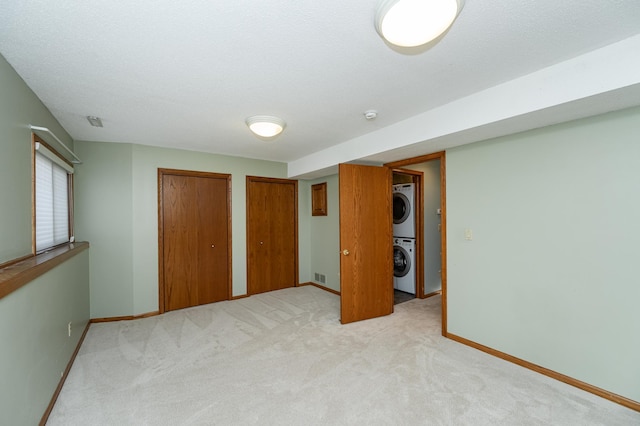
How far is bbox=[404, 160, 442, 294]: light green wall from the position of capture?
4.35 metres

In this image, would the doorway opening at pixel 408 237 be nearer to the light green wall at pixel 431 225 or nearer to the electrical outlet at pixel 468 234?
the light green wall at pixel 431 225

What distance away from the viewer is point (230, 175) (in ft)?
13.9

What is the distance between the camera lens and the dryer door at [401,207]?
448cm

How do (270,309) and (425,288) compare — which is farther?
(425,288)

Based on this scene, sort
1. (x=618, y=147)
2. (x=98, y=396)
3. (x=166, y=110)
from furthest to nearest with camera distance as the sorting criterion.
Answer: (x=166, y=110), (x=98, y=396), (x=618, y=147)

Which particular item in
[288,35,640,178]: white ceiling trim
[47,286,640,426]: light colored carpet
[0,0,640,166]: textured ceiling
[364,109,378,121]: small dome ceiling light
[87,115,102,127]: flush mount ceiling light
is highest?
[0,0,640,166]: textured ceiling

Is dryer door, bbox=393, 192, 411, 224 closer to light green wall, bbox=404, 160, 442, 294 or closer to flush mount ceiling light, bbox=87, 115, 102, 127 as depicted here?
light green wall, bbox=404, 160, 442, 294

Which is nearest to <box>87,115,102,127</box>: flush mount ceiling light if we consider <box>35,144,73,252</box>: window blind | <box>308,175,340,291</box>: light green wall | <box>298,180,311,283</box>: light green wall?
<box>35,144,73,252</box>: window blind

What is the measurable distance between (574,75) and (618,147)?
657mm

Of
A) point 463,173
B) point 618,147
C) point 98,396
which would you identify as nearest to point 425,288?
point 463,173

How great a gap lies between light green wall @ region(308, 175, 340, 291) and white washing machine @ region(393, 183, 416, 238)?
1042mm

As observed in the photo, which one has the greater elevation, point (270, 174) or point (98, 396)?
point (270, 174)

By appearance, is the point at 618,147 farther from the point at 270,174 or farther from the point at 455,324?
the point at 270,174

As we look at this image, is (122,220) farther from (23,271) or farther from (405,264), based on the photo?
(405,264)
